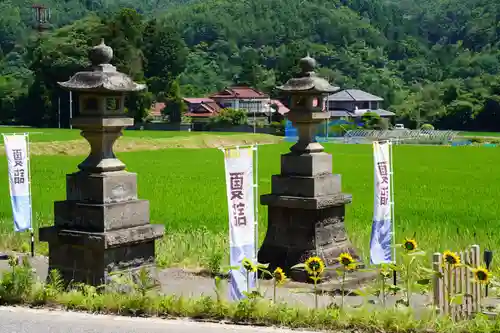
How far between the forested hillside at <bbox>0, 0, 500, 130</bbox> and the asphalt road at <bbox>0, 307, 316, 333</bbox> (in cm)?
5525

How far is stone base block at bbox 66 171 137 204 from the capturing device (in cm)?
805

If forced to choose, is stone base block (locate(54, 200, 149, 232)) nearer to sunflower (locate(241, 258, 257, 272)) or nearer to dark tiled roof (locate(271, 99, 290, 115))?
sunflower (locate(241, 258, 257, 272))

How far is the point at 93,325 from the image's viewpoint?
6.60 meters

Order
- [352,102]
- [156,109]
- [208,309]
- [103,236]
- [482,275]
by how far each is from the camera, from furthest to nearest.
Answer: [352,102], [156,109], [103,236], [208,309], [482,275]

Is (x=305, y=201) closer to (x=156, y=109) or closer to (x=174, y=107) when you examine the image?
(x=174, y=107)

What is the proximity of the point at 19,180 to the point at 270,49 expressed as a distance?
100 metres

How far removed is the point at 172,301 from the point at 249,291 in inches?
31.0

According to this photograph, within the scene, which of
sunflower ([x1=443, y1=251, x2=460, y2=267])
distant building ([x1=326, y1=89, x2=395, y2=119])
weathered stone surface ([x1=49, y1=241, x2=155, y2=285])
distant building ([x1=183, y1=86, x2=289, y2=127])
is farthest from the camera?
distant building ([x1=326, y1=89, x2=395, y2=119])

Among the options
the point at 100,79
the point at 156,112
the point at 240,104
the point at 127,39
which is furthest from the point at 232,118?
the point at 100,79

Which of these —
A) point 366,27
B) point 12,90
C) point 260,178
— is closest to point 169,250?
point 260,178

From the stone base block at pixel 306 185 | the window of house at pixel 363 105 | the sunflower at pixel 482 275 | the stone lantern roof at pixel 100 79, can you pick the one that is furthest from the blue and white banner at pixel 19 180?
the window of house at pixel 363 105

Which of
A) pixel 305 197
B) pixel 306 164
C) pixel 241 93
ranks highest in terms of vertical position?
pixel 241 93

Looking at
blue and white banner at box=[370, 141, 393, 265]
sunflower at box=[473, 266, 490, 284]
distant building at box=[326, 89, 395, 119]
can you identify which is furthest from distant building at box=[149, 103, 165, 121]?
sunflower at box=[473, 266, 490, 284]

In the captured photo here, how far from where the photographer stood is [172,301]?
7.04m
